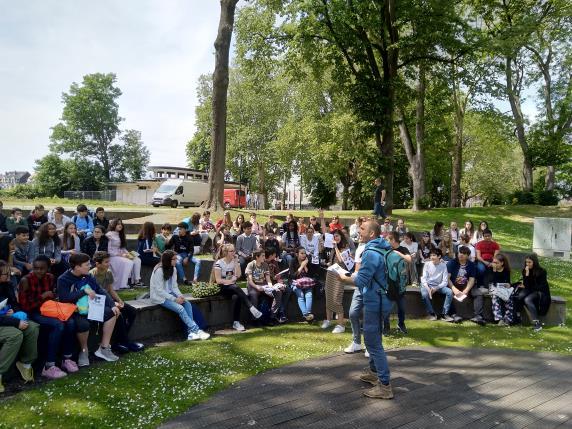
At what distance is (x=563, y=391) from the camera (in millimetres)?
5898

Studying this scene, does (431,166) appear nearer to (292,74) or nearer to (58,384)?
(292,74)

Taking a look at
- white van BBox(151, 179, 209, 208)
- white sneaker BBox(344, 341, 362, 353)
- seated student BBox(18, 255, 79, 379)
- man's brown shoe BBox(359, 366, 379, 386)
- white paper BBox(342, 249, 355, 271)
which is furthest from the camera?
white van BBox(151, 179, 209, 208)

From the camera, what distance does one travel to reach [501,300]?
953 centimetres

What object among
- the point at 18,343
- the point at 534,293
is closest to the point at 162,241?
the point at 18,343

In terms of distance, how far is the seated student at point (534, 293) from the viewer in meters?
9.20

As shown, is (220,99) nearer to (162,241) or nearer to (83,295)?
(162,241)

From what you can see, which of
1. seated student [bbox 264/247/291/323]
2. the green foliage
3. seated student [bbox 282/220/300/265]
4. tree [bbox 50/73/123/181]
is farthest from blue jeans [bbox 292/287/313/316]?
tree [bbox 50/73/123/181]

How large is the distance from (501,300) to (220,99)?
42.3 ft

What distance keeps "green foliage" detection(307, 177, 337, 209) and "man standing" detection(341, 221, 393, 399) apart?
42566 millimetres

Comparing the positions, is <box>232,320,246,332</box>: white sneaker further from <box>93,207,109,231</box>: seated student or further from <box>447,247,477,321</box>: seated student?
<box>93,207,109,231</box>: seated student

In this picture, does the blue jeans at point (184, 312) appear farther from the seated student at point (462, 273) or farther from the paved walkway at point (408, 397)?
the seated student at point (462, 273)

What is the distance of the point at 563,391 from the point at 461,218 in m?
19.6

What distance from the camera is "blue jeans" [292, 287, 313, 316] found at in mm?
9102

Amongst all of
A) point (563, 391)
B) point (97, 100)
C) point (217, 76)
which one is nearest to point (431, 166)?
point (217, 76)
